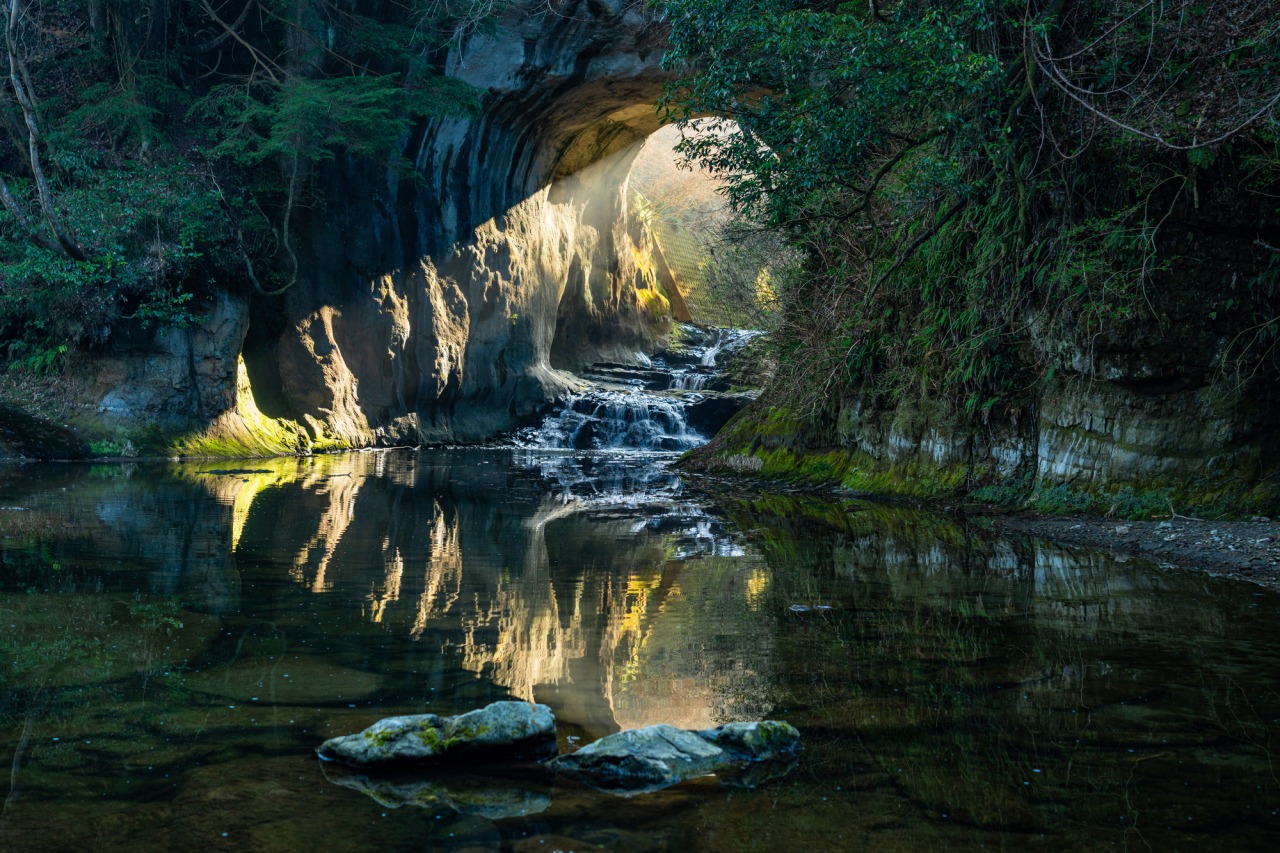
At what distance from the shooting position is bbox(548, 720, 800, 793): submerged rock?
314 centimetres

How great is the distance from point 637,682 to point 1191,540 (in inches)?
213

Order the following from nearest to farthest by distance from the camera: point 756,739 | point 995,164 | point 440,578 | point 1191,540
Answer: point 756,739 → point 440,578 → point 1191,540 → point 995,164

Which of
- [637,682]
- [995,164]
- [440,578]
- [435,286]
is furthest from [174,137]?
[637,682]

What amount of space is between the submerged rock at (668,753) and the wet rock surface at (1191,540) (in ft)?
14.6

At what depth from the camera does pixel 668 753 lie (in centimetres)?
324

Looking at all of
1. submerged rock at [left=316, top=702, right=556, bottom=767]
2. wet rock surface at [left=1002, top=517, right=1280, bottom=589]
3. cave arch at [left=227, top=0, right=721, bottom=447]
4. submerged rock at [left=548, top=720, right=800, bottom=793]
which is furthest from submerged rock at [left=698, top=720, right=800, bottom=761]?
cave arch at [left=227, top=0, right=721, bottom=447]

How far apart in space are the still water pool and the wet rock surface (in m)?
0.44

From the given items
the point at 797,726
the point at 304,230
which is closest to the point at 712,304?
the point at 304,230

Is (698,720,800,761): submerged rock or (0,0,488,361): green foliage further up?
(0,0,488,361): green foliage

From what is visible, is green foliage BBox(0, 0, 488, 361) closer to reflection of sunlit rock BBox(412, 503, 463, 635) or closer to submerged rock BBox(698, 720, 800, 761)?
reflection of sunlit rock BBox(412, 503, 463, 635)

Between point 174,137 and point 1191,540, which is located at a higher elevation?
point 174,137

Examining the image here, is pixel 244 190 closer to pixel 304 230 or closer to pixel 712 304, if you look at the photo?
pixel 304 230

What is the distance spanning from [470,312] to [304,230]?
4.92m

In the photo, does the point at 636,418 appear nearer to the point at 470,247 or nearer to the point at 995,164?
the point at 470,247
